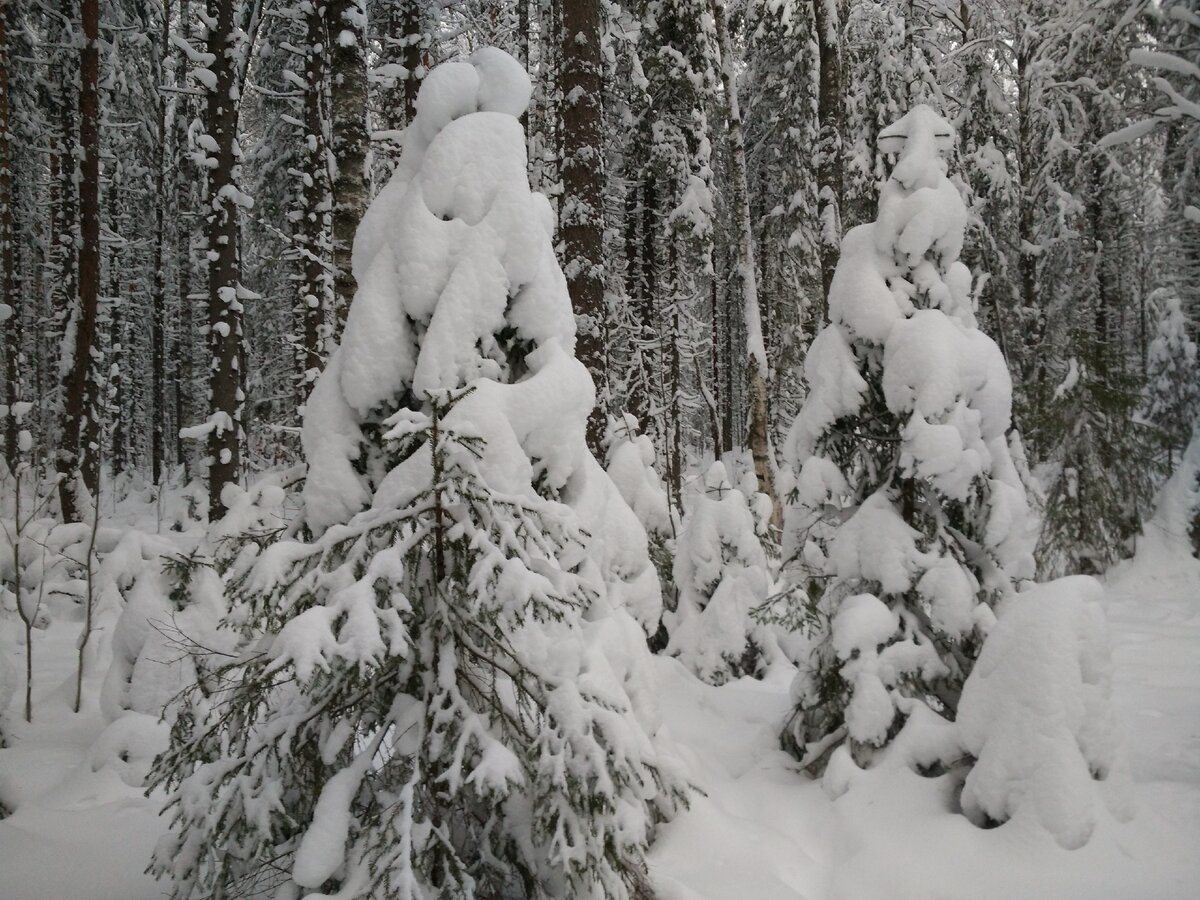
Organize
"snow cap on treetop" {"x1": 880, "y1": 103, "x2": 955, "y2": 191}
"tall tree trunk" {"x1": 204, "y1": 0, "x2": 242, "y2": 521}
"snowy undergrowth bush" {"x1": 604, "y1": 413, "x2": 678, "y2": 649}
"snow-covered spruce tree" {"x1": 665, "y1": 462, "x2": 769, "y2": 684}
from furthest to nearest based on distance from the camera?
"tall tree trunk" {"x1": 204, "y1": 0, "x2": 242, "y2": 521}
"snowy undergrowth bush" {"x1": 604, "y1": 413, "x2": 678, "y2": 649}
"snow-covered spruce tree" {"x1": 665, "y1": 462, "x2": 769, "y2": 684}
"snow cap on treetop" {"x1": 880, "y1": 103, "x2": 955, "y2": 191}

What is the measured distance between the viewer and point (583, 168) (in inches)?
254

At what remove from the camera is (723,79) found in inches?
500

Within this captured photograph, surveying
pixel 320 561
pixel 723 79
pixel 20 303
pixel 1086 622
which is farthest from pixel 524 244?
pixel 20 303

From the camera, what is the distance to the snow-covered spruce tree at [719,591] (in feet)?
22.1

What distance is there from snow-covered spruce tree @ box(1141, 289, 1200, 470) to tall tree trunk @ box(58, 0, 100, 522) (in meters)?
16.9

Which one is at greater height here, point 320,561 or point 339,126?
point 339,126

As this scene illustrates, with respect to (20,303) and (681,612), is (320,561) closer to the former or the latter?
(681,612)

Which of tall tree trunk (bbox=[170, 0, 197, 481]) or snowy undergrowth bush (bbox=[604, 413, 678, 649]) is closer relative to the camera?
snowy undergrowth bush (bbox=[604, 413, 678, 649])

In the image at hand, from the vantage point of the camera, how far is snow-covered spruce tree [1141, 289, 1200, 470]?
42.3ft

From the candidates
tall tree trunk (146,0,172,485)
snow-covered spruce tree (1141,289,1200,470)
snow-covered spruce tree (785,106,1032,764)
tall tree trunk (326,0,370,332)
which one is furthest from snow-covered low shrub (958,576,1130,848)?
tall tree trunk (146,0,172,485)

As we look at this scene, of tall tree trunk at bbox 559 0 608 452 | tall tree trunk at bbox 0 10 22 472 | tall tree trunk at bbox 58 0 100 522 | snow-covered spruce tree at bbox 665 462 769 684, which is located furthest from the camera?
tall tree trunk at bbox 58 0 100 522

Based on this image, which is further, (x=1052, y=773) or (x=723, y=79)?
(x=723, y=79)

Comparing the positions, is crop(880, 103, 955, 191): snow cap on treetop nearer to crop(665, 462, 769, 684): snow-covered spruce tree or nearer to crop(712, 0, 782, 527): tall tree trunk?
crop(665, 462, 769, 684): snow-covered spruce tree

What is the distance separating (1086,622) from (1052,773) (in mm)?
842
